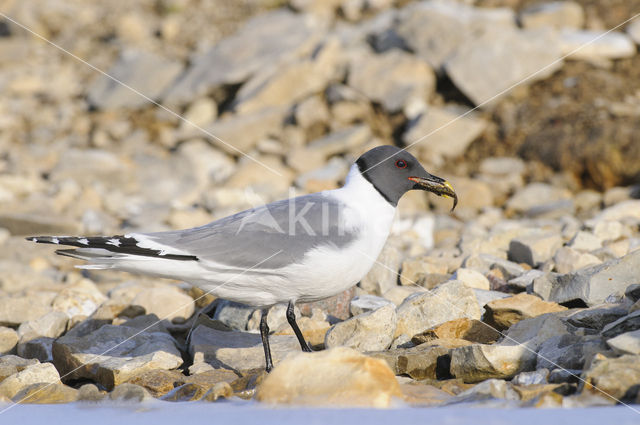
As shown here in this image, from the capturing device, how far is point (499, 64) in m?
10.1

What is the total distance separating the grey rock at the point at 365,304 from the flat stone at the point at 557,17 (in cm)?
761

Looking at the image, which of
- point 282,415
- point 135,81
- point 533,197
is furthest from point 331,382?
Answer: point 135,81

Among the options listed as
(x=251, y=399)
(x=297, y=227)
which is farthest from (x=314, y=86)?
(x=251, y=399)

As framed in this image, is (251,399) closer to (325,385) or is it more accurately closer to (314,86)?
(325,385)

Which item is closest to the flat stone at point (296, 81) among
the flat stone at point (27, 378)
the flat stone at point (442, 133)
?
the flat stone at point (442, 133)

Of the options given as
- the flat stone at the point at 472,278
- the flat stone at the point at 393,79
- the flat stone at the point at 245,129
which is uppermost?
the flat stone at the point at 393,79

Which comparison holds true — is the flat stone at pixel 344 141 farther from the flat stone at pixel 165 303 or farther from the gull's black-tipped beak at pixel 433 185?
the gull's black-tipped beak at pixel 433 185

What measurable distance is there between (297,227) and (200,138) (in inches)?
291

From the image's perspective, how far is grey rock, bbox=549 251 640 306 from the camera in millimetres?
4273

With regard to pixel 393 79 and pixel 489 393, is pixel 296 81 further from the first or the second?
pixel 489 393

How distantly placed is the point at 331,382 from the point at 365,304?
5.08ft

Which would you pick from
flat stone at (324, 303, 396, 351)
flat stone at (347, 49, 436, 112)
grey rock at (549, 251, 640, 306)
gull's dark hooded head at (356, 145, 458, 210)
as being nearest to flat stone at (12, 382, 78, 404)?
flat stone at (324, 303, 396, 351)

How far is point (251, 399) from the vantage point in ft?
11.5

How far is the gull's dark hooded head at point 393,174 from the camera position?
444cm
